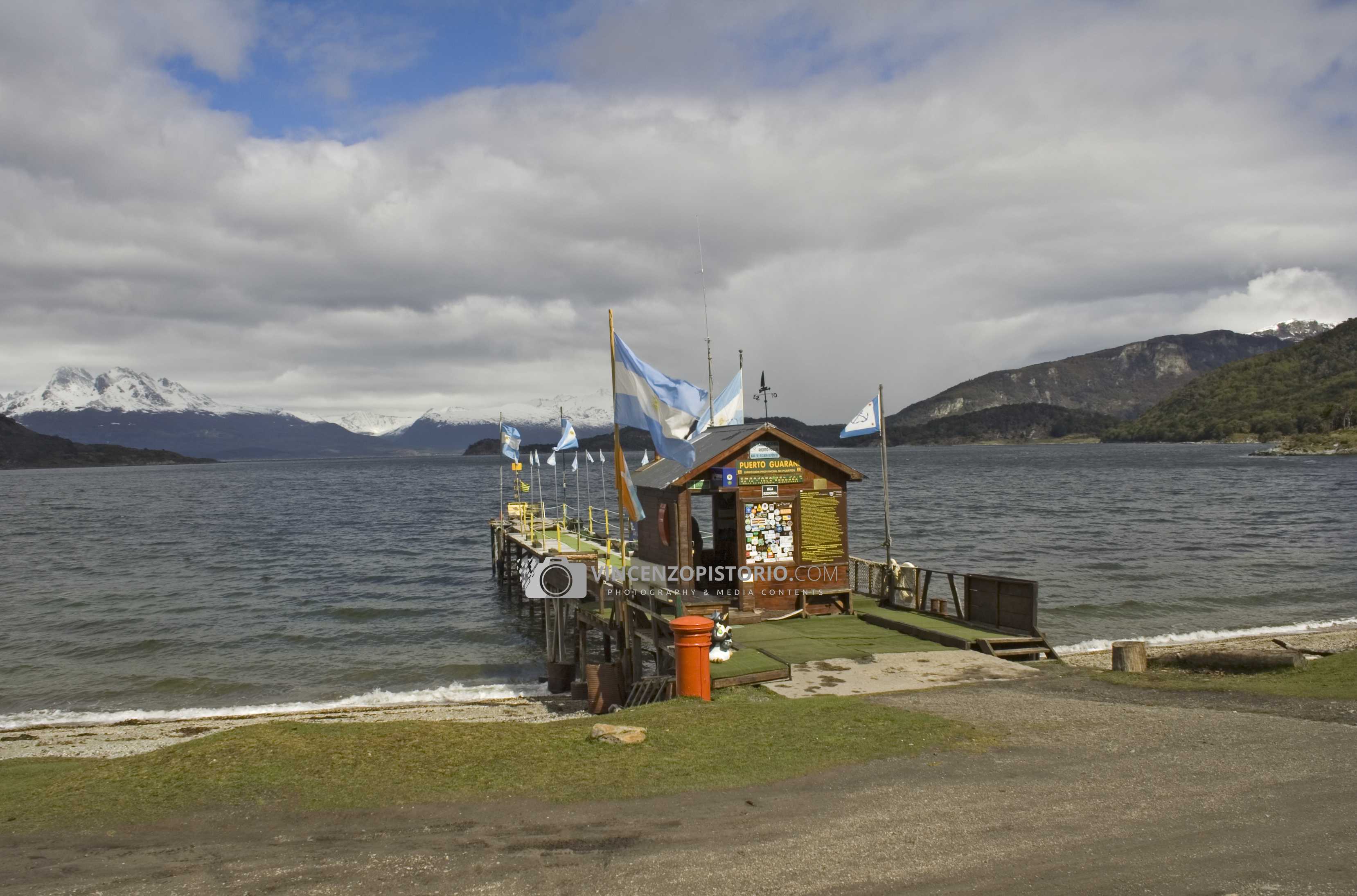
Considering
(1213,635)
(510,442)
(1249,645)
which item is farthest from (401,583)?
(1249,645)

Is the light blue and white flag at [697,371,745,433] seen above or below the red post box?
above

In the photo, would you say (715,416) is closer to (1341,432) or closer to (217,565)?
(217,565)

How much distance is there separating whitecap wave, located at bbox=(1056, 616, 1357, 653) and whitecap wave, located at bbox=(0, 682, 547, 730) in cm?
1452

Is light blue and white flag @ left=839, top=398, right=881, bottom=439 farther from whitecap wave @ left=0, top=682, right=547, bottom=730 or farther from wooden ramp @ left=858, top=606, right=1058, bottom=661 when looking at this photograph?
whitecap wave @ left=0, top=682, right=547, bottom=730

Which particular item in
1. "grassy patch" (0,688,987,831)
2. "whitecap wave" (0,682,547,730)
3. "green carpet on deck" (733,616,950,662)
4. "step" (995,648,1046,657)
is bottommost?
"whitecap wave" (0,682,547,730)

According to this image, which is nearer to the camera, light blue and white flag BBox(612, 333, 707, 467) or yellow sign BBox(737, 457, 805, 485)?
light blue and white flag BBox(612, 333, 707, 467)

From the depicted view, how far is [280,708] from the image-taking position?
860 inches

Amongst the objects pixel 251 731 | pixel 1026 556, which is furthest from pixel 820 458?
pixel 1026 556

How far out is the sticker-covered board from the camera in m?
19.9

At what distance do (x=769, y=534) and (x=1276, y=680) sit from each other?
9694 mm

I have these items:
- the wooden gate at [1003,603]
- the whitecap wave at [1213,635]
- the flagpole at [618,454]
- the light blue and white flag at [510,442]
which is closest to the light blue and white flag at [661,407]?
the flagpole at [618,454]

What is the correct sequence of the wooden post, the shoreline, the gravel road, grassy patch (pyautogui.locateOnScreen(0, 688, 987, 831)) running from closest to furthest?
the gravel road
grassy patch (pyautogui.locateOnScreen(0, 688, 987, 831))
the wooden post
the shoreline

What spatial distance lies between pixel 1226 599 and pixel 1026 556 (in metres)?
12.3

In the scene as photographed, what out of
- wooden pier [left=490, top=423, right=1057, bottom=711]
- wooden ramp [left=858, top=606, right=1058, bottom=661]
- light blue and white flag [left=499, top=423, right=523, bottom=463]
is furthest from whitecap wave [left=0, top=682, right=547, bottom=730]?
light blue and white flag [left=499, top=423, right=523, bottom=463]
